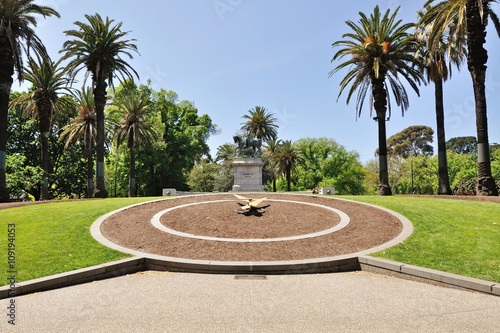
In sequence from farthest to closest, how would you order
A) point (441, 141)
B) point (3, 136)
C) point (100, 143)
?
point (441, 141) < point (100, 143) < point (3, 136)

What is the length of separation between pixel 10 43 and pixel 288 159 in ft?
123

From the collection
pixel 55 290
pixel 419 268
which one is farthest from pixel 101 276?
pixel 419 268

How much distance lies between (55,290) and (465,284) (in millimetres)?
10110

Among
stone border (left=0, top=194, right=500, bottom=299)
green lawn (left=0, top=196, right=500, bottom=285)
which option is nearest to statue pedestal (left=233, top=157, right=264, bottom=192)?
green lawn (left=0, top=196, right=500, bottom=285)

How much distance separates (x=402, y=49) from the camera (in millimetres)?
24859

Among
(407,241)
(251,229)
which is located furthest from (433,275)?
(251,229)

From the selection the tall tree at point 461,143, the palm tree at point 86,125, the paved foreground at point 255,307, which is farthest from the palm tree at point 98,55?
the tall tree at point 461,143

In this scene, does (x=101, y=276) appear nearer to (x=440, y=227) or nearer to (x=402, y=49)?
(x=440, y=227)

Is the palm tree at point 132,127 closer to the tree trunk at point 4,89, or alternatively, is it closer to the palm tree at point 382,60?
the tree trunk at point 4,89

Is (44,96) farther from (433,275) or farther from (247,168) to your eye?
(433,275)

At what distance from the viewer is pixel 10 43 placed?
2258 centimetres

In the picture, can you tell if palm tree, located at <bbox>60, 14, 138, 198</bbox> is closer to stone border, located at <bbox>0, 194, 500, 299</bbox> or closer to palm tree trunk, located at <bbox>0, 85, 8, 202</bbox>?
palm tree trunk, located at <bbox>0, 85, 8, 202</bbox>

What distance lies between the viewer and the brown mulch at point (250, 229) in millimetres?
10367

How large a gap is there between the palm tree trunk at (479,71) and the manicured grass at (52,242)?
74.2 feet
